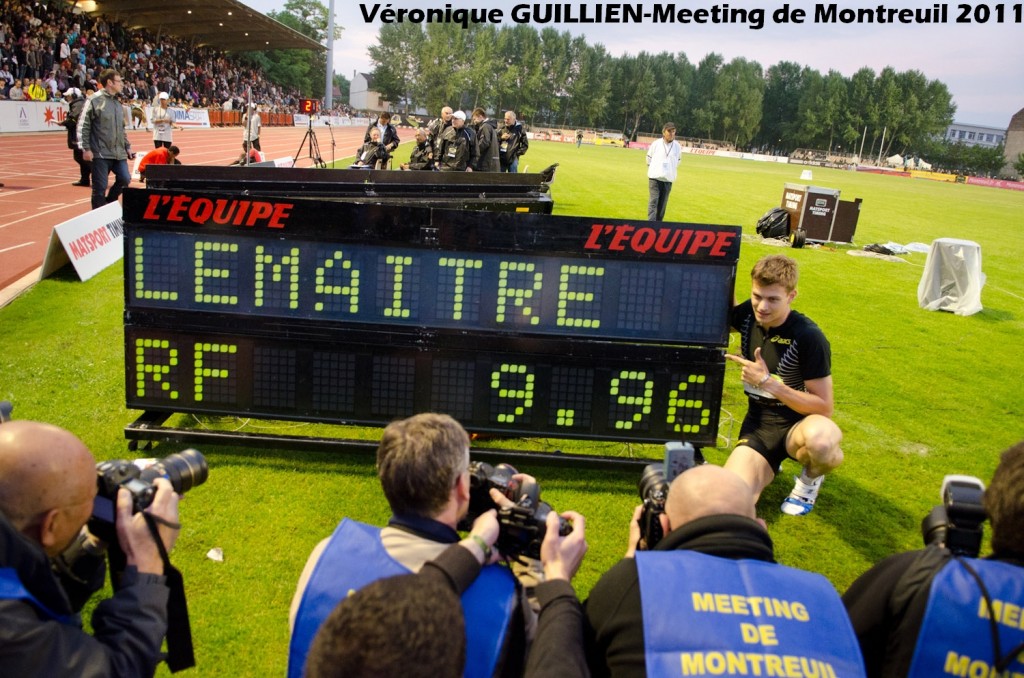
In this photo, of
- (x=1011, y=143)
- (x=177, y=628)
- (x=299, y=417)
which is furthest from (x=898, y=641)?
(x=1011, y=143)

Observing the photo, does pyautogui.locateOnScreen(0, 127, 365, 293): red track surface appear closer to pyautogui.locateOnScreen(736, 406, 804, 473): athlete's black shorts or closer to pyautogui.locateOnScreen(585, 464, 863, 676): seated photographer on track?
pyautogui.locateOnScreen(736, 406, 804, 473): athlete's black shorts

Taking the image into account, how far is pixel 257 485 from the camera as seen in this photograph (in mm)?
5031

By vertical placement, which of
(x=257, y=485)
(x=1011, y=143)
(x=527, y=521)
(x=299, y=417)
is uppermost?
(x=1011, y=143)

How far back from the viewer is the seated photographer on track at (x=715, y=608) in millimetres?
1957

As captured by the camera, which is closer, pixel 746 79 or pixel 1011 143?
pixel 1011 143

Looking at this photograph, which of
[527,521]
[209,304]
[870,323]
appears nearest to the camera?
[527,521]

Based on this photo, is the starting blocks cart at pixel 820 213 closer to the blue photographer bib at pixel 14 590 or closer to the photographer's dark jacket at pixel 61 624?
the photographer's dark jacket at pixel 61 624

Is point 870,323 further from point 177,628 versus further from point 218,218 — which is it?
point 177,628

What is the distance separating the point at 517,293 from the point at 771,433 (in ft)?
6.34

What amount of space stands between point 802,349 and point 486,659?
3.37m

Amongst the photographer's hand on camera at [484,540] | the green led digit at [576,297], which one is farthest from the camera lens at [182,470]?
the green led digit at [576,297]

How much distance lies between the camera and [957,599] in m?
2.16

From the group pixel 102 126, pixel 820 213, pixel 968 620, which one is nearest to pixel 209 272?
pixel 968 620

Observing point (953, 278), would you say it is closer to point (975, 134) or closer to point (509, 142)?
point (509, 142)
